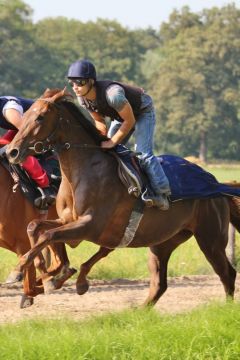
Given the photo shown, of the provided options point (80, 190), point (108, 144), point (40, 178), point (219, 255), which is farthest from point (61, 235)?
point (219, 255)

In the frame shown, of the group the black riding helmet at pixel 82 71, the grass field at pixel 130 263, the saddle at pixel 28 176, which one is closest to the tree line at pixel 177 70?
the grass field at pixel 130 263

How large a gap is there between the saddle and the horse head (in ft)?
5.19

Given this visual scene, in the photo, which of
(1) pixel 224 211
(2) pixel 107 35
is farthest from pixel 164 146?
(1) pixel 224 211

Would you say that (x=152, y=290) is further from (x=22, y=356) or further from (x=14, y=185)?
(x=22, y=356)

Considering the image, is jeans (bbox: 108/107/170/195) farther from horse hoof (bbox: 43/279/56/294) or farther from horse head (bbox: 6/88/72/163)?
horse hoof (bbox: 43/279/56/294)

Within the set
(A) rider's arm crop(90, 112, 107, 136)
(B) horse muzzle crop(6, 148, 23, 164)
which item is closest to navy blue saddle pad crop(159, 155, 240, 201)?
(A) rider's arm crop(90, 112, 107, 136)

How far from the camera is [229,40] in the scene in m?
94.4

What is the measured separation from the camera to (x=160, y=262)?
1082 cm

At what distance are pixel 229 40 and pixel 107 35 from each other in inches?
803

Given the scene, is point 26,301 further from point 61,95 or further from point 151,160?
point 61,95

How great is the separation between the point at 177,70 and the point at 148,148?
84.8m

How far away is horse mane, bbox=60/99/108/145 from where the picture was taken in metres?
9.24

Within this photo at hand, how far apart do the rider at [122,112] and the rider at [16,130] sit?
Result: 3.73ft

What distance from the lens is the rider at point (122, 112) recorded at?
9.22 meters
